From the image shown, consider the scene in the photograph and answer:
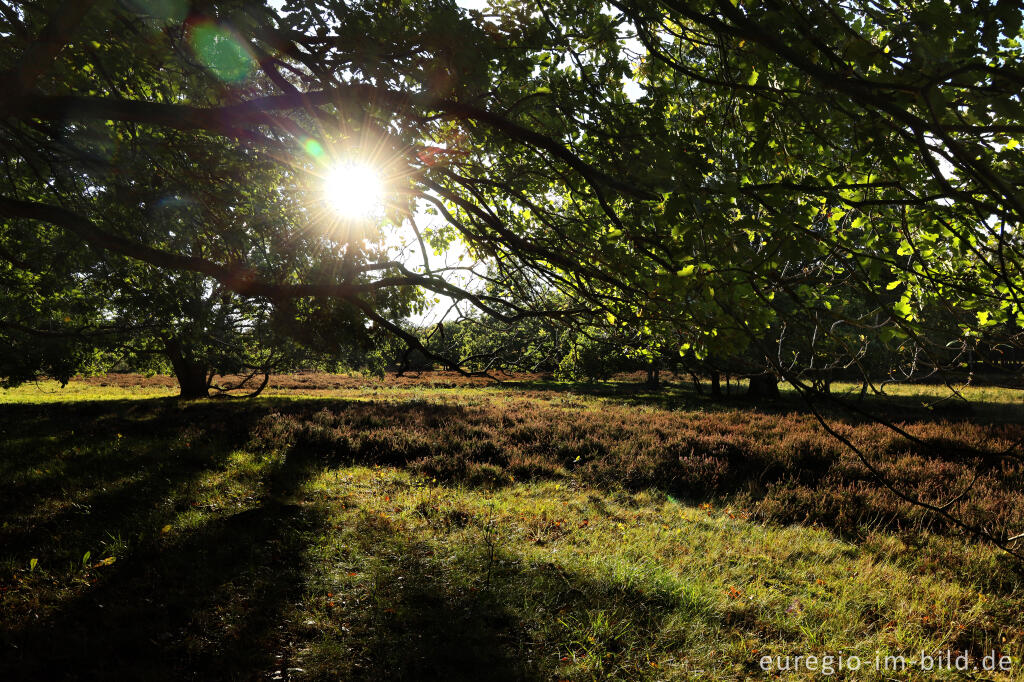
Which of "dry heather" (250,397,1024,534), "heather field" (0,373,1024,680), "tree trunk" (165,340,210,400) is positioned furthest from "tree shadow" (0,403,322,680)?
"tree trunk" (165,340,210,400)

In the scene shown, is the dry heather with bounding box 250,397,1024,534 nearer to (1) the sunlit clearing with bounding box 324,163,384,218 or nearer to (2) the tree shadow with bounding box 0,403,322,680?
(2) the tree shadow with bounding box 0,403,322,680

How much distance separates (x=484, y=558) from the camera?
528 centimetres

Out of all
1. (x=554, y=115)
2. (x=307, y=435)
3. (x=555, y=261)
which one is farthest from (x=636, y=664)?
(x=307, y=435)

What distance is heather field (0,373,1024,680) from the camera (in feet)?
12.2

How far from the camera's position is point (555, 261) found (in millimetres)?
3531

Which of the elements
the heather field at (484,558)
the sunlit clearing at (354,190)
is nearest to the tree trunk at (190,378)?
the heather field at (484,558)

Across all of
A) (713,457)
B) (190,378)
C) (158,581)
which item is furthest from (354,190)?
(190,378)

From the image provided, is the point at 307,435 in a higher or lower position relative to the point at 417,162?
lower

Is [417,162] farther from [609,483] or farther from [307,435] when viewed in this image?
[307,435]

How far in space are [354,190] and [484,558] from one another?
430 cm

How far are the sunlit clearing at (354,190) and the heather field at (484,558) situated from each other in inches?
157

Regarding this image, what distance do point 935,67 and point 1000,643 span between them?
534 centimetres

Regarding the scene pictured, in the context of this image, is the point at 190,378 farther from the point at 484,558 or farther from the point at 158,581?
the point at 484,558

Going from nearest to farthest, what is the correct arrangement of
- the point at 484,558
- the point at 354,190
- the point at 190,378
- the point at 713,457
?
1. the point at 354,190
2. the point at 484,558
3. the point at 713,457
4. the point at 190,378
